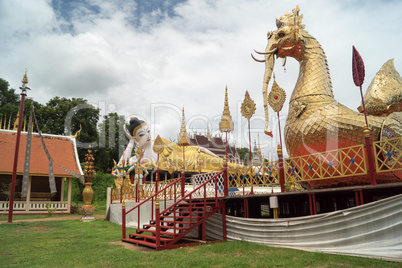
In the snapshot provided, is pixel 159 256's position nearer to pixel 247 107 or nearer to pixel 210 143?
pixel 247 107

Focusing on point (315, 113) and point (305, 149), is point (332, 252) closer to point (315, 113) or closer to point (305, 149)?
point (305, 149)

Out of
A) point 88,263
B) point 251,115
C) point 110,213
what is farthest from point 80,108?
point 88,263

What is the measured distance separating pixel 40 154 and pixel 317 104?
1946 cm

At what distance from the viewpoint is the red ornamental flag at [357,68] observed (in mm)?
6410

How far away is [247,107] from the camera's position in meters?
11.0

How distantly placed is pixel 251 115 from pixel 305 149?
3.66 m

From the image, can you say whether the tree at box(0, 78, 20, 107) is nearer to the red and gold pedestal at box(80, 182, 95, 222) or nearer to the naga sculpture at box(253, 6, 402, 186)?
the red and gold pedestal at box(80, 182, 95, 222)

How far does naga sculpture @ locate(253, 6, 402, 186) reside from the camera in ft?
22.6

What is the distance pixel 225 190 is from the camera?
27.7ft

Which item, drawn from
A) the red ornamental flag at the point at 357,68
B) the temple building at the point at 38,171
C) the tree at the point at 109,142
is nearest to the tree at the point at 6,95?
the tree at the point at 109,142

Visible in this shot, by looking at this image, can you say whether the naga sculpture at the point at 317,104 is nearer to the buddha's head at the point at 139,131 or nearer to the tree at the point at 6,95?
the buddha's head at the point at 139,131

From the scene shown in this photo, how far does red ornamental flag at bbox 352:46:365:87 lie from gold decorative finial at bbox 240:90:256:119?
455 cm

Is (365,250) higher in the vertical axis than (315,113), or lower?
lower

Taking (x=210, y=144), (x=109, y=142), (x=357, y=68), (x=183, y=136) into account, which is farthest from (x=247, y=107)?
(x=109, y=142)
